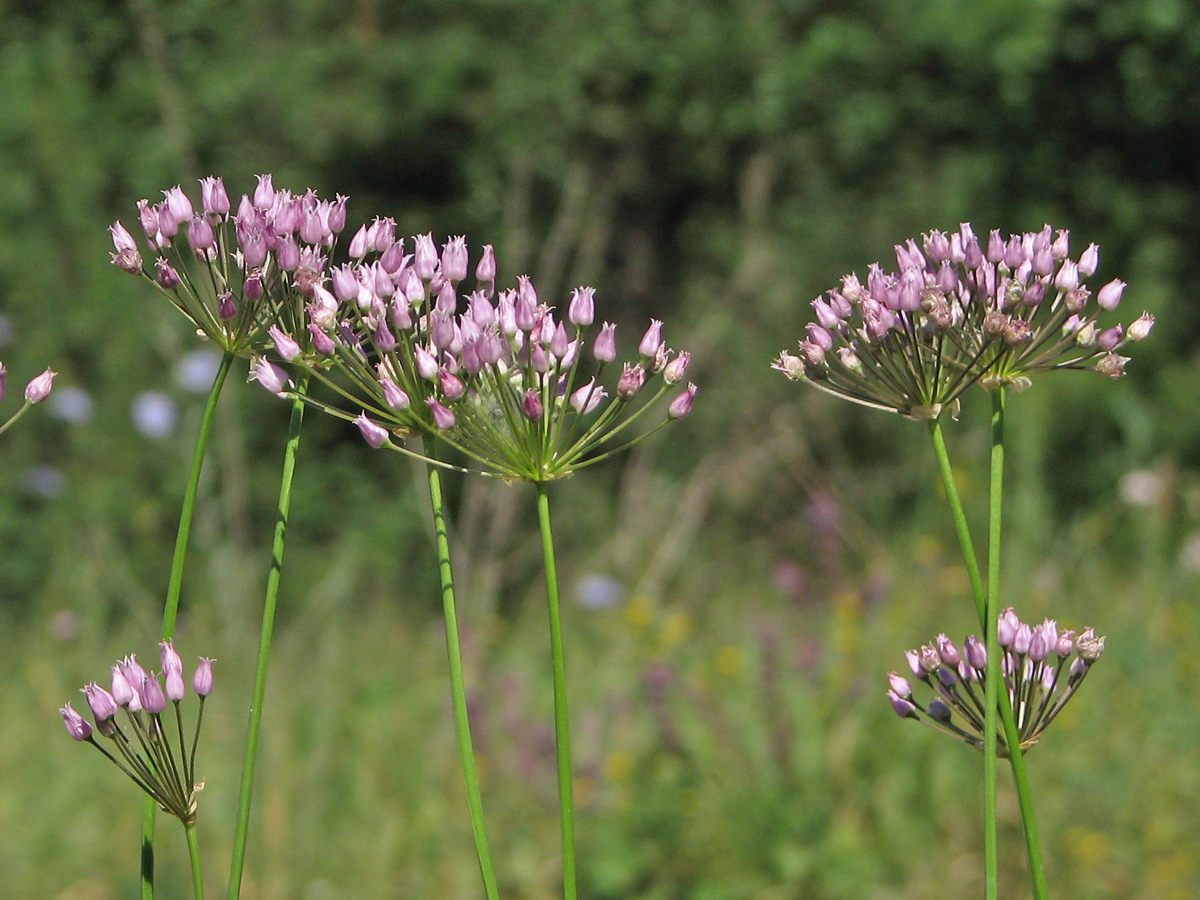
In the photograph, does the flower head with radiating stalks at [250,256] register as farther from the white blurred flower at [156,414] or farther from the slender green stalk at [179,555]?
the white blurred flower at [156,414]

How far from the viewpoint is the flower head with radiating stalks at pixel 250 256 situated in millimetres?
1124

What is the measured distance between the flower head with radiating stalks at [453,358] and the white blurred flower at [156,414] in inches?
255

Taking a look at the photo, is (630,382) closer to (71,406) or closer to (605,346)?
(605,346)

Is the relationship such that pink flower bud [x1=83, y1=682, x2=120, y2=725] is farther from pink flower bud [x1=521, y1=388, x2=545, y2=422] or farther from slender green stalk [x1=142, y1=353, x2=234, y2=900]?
pink flower bud [x1=521, y1=388, x2=545, y2=422]

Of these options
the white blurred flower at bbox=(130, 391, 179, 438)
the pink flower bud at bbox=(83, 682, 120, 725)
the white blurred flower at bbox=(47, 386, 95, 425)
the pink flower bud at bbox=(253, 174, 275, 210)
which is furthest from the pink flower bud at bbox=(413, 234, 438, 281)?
the white blurred flower at bbox=(47, 386, 95, 425)

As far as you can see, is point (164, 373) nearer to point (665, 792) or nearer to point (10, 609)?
point (10, 609)

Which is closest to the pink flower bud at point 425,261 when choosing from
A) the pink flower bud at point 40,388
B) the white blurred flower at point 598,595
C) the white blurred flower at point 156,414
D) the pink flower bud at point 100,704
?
the pink flower bud at point 40,388

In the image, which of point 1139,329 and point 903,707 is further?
point 1139,329

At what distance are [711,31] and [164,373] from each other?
4278 mm

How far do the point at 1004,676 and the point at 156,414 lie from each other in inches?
266

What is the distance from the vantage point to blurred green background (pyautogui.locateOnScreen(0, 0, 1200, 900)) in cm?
615

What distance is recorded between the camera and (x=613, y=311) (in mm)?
9367

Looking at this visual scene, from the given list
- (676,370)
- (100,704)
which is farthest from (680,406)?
(100,704)

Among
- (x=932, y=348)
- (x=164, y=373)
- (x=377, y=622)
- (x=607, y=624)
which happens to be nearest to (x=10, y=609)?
(x=164, y=373)
